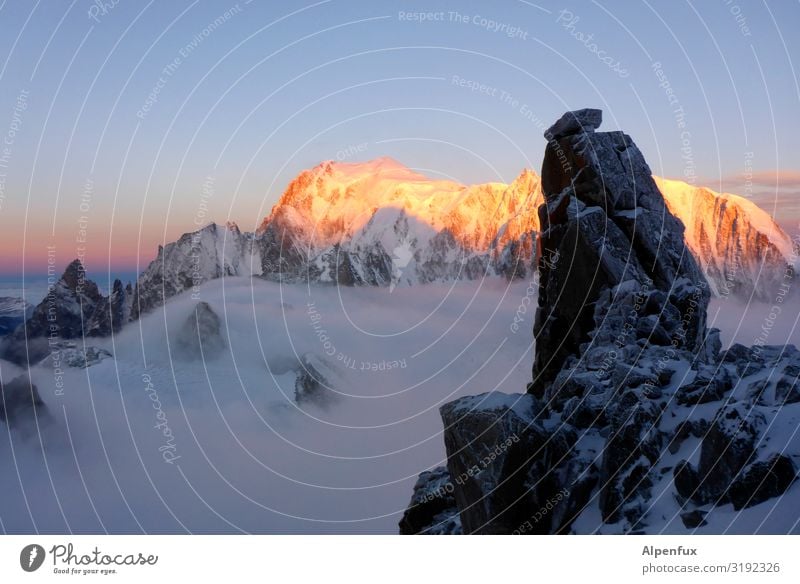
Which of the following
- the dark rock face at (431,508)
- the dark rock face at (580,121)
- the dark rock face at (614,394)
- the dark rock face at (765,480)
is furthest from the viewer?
the dark rock face at (580,121)

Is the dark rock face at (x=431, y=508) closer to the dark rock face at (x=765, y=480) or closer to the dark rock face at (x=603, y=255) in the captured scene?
the dark rock face at (x=603, y=255)

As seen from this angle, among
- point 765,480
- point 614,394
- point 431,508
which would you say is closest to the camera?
point 765,480

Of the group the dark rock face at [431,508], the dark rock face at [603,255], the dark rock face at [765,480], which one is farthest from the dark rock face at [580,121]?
the dark rock face at [765,480]

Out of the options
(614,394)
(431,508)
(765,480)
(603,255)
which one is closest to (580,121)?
(603,255)

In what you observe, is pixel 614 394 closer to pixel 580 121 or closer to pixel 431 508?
pixel 431 508

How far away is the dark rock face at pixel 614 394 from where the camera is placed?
32844 millimetres

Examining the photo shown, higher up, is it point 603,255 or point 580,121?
point 580,121

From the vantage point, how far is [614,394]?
39344 mm

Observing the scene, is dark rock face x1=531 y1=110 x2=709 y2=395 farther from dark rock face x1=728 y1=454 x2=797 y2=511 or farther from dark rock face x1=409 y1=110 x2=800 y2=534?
dark rock face x1=728 y1=454 x2=797 y2=511

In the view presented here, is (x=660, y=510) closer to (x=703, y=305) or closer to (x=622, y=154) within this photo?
(x=703, y=305)

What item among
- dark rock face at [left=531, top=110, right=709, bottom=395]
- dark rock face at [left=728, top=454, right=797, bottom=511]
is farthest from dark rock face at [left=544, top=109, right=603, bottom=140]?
dark rock face at [left=728, top=454, right=797, bottom=511]
